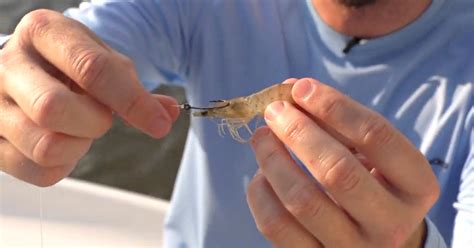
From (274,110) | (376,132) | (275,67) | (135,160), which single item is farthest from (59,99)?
(135,160)

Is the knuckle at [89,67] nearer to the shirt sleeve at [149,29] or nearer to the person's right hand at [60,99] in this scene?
the person's right hand at [60,99]

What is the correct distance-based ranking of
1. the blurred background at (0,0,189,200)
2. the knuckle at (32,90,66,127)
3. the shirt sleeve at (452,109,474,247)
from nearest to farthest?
the knuckle at (32,90,66,127), the shirt sleeve at (452,109,474,247), the blurred background at (0,0,189,200)

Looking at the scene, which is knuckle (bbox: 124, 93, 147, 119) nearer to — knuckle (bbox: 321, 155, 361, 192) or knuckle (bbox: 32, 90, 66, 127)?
knuckle (bbox: 32, 90, 66, 127)

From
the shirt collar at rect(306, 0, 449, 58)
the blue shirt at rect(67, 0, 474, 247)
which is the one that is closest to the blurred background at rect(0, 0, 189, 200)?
the blue shirt at rect(67, 0, 474, 247)

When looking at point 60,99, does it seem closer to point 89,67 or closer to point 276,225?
point 89,67

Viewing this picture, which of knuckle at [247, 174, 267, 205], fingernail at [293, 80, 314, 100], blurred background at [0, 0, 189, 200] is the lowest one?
blurred background at [0, 0, 189, 200]

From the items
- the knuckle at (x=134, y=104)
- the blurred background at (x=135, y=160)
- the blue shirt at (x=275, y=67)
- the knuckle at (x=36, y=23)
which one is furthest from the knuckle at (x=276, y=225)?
the blurred background at (x=135, y=160)
